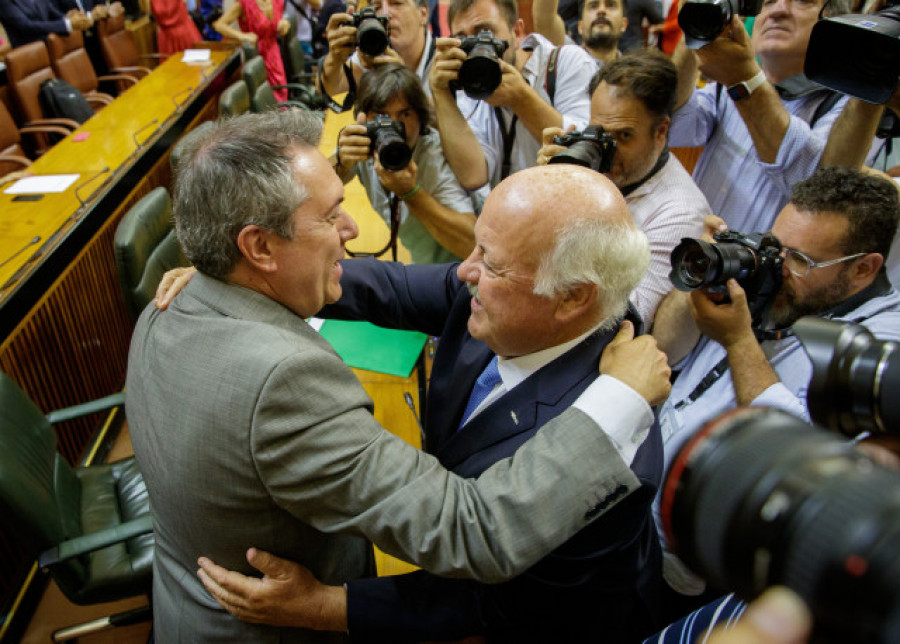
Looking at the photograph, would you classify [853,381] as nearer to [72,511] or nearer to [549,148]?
[549,148]

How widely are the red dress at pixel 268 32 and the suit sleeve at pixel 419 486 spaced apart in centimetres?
528

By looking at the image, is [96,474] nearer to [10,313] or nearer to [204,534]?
[10,313]

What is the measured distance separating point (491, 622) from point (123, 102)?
4544mm

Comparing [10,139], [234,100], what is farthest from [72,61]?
[234,100]

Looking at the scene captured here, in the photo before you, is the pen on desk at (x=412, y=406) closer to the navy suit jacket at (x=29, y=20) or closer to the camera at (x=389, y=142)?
the camera at (x=389, y=142)

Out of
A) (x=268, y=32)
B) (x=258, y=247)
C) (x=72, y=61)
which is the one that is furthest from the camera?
(x=268, y=32)

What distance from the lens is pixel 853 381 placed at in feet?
2.32

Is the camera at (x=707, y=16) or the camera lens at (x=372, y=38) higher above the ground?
the camera at (x=707, y=16)

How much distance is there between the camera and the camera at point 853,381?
69 cm

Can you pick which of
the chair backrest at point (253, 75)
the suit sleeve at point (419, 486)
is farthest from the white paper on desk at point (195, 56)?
the suit sleeve at point (419, 486)

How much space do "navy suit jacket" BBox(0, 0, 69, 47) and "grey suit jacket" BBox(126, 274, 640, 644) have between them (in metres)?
5.33

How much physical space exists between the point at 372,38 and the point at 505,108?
1.76 feet

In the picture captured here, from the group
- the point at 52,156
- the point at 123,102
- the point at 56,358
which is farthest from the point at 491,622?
the point at 123,102

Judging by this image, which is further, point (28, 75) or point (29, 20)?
point (29, 20)
